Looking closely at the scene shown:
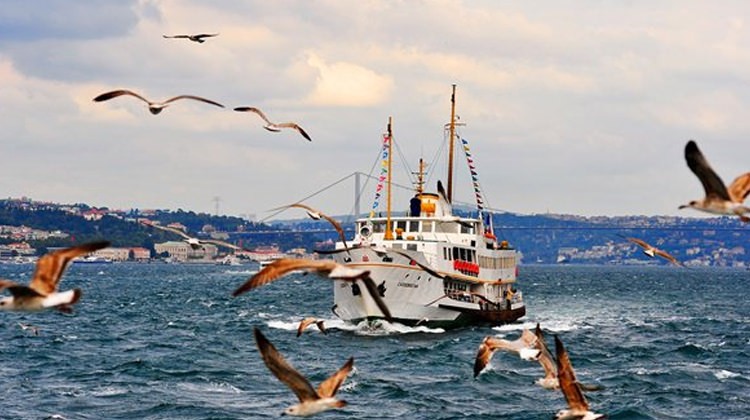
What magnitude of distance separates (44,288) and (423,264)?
46.7m

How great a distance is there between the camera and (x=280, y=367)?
64.0 feet

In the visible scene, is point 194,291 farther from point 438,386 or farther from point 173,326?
point 438,386

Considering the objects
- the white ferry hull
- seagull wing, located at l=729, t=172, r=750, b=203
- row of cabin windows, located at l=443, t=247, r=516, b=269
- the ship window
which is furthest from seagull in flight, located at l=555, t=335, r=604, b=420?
the ship window

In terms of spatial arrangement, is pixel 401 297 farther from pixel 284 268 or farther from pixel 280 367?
pixel 280 367

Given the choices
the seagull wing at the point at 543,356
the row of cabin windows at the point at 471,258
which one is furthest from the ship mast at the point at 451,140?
the seagull wing at the point at 543,356

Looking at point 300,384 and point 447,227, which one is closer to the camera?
point 300,384

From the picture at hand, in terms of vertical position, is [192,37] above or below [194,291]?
above

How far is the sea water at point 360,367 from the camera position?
4238 cm

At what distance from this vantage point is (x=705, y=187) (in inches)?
778

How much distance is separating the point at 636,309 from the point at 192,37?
82.0 metres

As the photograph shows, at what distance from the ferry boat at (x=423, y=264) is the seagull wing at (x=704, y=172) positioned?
4249cm

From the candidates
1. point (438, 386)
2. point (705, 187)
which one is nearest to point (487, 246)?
point (438, 386)

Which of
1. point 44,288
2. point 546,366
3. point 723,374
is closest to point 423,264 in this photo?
point 723,374

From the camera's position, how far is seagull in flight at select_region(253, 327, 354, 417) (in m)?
19.5
